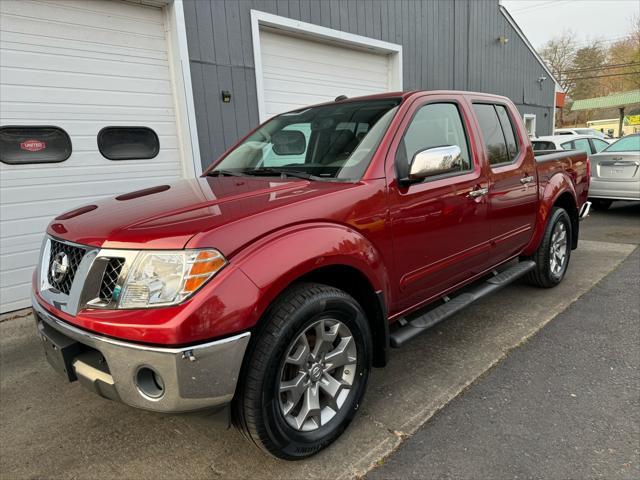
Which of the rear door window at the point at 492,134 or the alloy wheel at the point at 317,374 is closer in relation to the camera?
the alloy wheel at the point at 317,374

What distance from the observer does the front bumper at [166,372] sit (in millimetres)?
1646

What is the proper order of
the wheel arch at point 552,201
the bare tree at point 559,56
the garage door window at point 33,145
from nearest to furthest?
the wheel arch at point 552,201 < the garage door window at point 33,145 < the bare tree at point 559,56

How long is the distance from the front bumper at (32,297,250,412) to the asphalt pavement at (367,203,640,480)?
35.8 inches

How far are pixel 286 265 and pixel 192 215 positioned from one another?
18.7 inches

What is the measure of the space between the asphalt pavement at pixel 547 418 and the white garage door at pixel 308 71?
196 inches

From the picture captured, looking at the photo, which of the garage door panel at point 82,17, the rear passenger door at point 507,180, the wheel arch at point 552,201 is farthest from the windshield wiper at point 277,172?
the garage door panel at point 82,17

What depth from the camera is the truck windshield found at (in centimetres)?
251

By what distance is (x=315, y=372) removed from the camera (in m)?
2.12

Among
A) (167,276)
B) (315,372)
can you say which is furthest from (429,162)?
(167,276)

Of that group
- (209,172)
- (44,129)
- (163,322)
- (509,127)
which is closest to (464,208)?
(509,127)

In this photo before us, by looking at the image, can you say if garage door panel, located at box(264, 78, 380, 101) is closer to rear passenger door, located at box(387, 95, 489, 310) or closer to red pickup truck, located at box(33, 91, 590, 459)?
red pickup truck, located at box(33, 91, 590, 459)

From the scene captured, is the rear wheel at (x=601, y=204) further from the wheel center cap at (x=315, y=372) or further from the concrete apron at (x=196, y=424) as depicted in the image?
the wheel center cap at (x=315, y=372)

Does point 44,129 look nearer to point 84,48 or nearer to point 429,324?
point 84,48

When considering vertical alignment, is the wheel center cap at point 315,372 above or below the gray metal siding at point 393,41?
below
